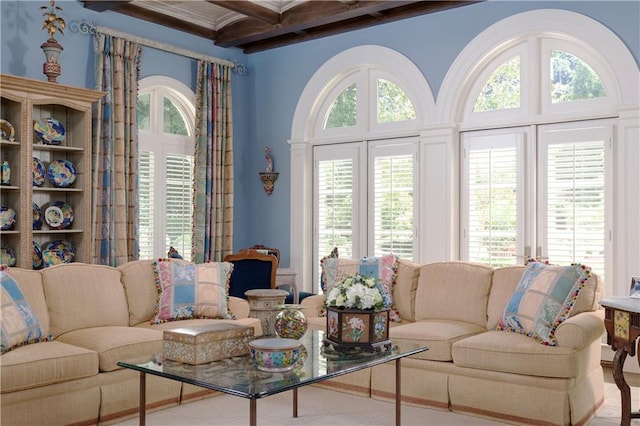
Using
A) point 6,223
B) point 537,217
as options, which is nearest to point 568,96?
point 537,217

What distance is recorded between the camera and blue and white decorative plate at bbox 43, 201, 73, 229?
5168 mm

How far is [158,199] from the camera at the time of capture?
642 cm

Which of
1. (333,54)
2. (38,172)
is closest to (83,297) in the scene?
(38,172)

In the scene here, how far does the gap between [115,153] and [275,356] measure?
339 cm

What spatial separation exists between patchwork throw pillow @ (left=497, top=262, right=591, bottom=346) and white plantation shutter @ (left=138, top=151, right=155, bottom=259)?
11.6 ft

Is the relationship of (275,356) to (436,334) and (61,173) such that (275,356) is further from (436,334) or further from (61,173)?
(61,173)

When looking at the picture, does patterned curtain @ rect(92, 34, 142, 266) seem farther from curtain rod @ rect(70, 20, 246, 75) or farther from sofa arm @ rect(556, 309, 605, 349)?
sofa arm @ rect(556, 309, 605, 349)

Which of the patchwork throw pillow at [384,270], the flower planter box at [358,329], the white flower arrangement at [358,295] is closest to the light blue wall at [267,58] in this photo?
the patchwork throw pillow at [384,270]

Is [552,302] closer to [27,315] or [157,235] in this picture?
[27,315]

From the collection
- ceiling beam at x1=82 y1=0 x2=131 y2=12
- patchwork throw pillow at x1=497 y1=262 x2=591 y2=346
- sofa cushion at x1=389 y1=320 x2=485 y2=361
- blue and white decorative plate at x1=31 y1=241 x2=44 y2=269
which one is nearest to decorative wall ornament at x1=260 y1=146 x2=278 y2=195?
ceiling beam at x1=82 y1=0 x2=131 y2=12

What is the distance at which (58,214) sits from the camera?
17.1 feet

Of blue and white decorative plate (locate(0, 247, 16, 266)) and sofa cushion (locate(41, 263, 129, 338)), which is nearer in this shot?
sofa cushion (locate(41, 263, 129, 338))

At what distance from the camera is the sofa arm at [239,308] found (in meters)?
4.94

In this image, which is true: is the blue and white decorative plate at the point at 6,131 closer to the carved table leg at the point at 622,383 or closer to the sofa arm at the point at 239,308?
the sofa arm at the point at 239,308
